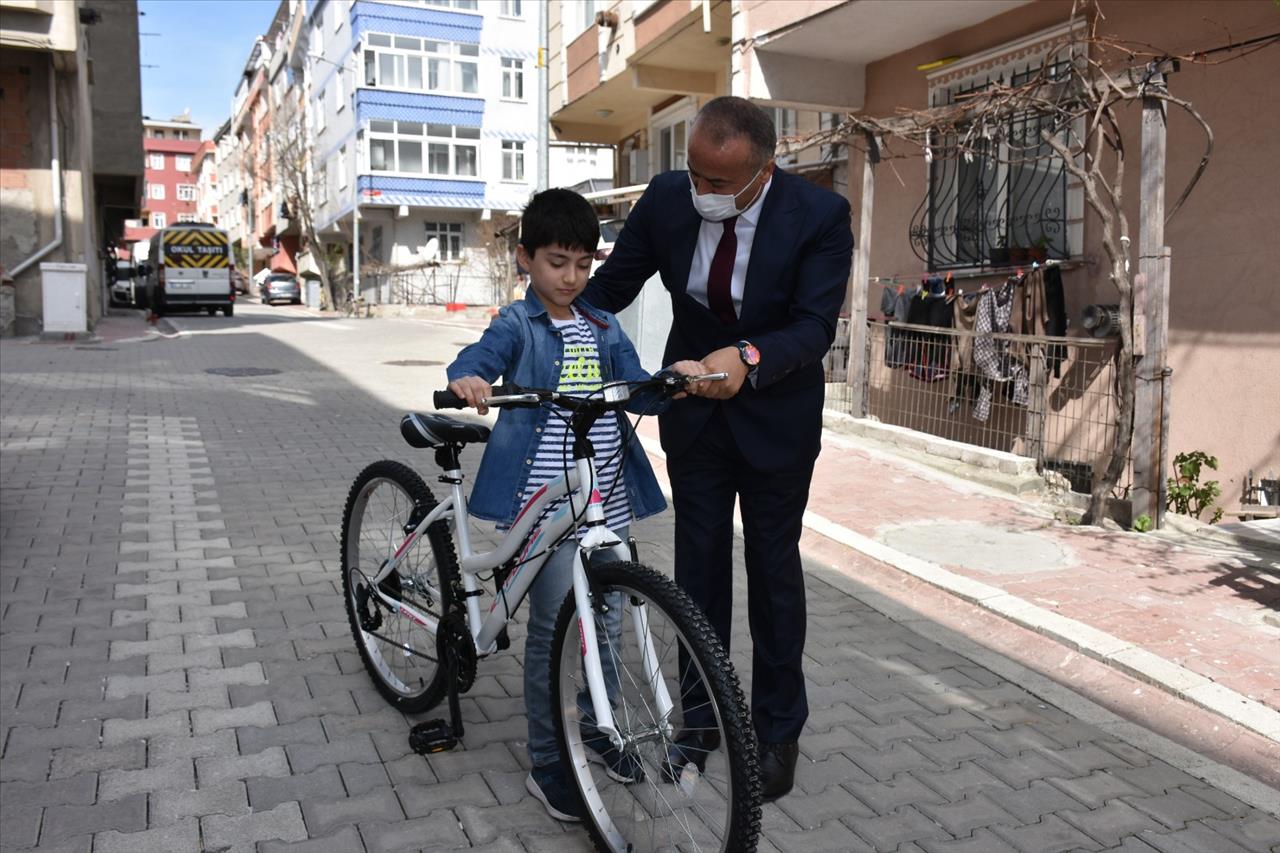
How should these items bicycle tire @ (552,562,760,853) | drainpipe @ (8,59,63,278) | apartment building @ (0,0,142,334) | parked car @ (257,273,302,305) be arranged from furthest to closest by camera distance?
parked car @ (257,273,302,305) → drainpipe @ (8,59,63,278) → apartment building @ (0,0,142,334) → bicycle tire @ (552,562,760,853)

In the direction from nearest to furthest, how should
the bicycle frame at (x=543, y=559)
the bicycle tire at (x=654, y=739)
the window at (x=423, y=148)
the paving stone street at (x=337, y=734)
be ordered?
1. the bicycle tire at (x=654, y=739)
2. the bicycle frame at (x=543, y=559)
3. the paving stone street at (x=337, y=734)
4. the window at (x=423, y=148)

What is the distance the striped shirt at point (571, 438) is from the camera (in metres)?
3.21

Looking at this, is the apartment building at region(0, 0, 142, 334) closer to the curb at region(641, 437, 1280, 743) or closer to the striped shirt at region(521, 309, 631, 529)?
the curb at region(641, 437, 1280, 743)

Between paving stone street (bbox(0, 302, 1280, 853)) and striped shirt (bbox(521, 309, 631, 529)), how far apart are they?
3.02ft

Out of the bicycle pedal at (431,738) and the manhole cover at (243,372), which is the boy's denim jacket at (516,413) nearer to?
the bicycle pedal at (431,738)

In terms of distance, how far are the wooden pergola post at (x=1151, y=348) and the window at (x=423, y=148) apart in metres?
36.8

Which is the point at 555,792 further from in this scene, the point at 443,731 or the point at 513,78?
the point at 513,78

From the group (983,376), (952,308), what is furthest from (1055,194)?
(983,376)

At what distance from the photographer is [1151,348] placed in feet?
22.2

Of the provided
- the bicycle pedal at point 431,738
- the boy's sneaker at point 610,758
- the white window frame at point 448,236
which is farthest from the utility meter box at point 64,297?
the white window frame at point 448,236

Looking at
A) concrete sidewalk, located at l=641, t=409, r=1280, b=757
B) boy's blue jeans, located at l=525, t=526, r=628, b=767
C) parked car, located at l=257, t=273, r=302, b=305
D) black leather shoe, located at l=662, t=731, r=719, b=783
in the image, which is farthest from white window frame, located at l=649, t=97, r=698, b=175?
parked car, located at l=257, t=273, r=302, b=305

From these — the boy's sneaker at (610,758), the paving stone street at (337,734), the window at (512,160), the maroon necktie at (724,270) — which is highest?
the window at (512,160)

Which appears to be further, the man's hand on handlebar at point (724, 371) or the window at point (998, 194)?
the window at point (998, 194)

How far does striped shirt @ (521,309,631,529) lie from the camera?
10.5 feet
